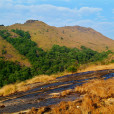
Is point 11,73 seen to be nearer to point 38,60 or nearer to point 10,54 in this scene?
point 38,60

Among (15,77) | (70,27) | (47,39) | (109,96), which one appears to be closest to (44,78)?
(109,96)

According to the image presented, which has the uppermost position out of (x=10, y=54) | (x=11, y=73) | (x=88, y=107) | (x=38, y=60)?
(x=10, y=54)

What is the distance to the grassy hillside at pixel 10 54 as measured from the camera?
153ft

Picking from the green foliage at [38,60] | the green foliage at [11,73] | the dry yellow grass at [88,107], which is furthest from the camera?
the green foliage at [38,60]

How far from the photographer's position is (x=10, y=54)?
1935 inches

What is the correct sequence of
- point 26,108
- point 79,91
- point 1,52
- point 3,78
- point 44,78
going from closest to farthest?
point 26,108 < point 79,91 < point 44,78 < point 3,78 < point 1,52

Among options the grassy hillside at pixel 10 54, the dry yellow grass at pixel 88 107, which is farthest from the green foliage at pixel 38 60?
the dry yellow grass at pixel 88 107

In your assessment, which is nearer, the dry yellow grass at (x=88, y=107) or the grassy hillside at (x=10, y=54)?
the dry yellow grass at (x=88, y=107)

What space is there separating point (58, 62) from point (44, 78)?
3204 cm

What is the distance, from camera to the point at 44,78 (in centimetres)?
1194

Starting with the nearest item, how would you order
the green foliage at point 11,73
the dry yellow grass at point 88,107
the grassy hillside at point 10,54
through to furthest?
the dry yellow grass at point 88,107, the green foliage at point 11,73, the grassy hillside at point 10,54

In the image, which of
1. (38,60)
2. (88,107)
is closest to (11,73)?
(38,60)

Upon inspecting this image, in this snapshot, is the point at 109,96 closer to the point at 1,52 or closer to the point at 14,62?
the point at 14,62

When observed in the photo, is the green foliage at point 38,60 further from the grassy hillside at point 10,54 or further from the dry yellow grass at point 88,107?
the dry yellow grass at point 88,107
